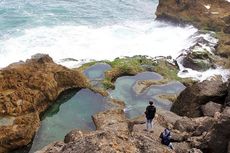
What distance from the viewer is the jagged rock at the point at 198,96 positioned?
Result: 3077 cm

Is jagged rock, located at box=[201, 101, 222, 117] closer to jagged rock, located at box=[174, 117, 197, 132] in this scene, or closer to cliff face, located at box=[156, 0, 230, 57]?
jagged rock, located at box=[174, 117, 197, 132]

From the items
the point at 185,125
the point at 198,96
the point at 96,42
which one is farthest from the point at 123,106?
the point at 96,42

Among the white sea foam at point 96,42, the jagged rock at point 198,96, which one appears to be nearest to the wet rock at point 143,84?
the jagged rock at point 198,96

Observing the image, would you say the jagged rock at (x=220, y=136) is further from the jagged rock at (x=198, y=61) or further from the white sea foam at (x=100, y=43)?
the jagged rock at (x=198, y=61)

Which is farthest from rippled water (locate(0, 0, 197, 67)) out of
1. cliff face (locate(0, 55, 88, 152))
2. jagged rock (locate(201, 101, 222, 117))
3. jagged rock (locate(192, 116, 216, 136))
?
jagged rock (locate(192, 116, 216, 136))

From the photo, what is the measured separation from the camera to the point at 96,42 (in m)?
50.8

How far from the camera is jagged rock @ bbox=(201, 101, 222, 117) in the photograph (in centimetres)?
2880

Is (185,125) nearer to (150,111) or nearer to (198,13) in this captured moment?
(150,111)

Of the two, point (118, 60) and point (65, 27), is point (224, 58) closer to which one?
point (118, 60)

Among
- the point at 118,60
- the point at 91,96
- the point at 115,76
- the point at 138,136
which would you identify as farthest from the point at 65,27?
the point at 138,136

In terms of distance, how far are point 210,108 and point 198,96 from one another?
1892mm

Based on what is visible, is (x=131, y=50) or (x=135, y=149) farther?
(x=131, y=50)

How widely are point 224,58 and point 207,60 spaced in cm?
246

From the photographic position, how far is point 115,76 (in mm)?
39125
